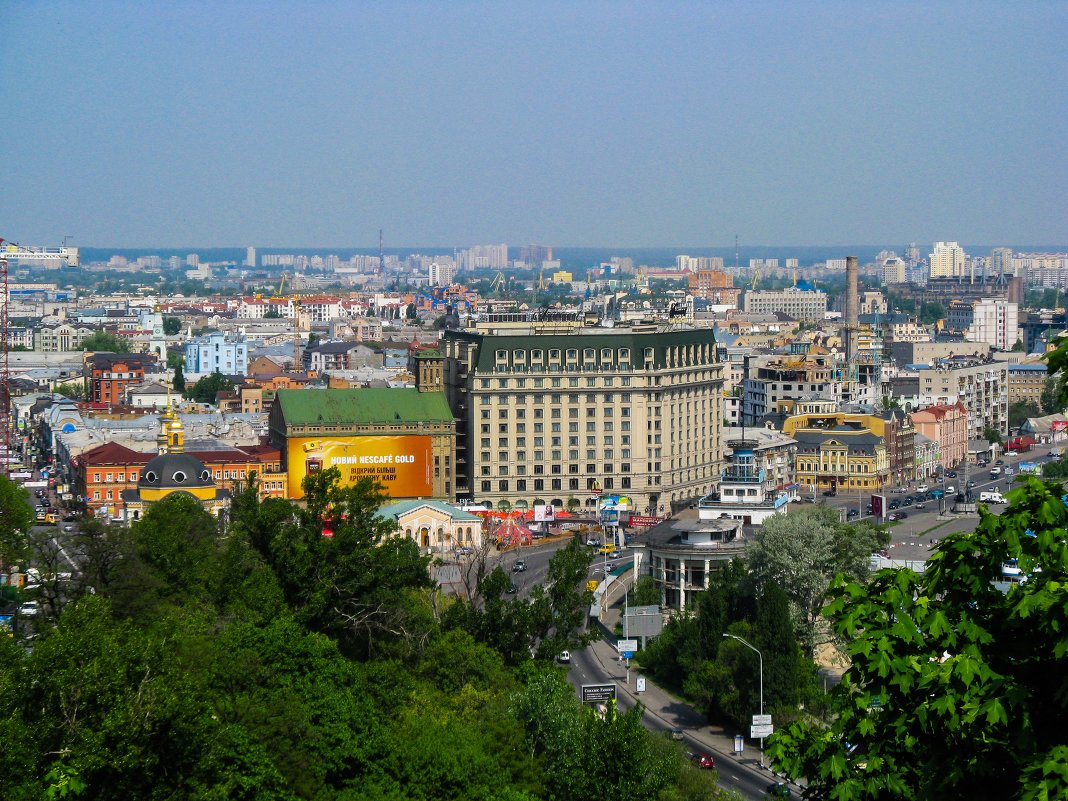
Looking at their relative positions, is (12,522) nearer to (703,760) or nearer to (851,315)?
(703,760)

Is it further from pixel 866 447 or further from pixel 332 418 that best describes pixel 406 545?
pixel 866 447

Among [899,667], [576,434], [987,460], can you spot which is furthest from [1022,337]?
[899,667]

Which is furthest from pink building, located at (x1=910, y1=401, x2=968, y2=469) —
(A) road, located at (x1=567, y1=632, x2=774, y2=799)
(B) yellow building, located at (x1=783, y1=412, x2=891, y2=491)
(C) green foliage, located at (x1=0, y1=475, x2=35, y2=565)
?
(C) green foliage, located at (x1=0, y1=475, x2=35, y2=565)

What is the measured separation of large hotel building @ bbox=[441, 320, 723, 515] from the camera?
8531 centimetres

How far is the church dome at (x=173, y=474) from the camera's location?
245ft

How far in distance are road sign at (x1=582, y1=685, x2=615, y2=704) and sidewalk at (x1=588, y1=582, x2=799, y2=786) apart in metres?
1.43

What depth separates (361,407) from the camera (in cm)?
8544

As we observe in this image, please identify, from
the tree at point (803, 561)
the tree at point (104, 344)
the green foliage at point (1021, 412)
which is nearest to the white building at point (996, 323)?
the green foliage at point (1021, 412)

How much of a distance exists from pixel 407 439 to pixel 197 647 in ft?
179

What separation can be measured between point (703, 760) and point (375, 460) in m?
46.3

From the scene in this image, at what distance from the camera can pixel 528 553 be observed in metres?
74.0

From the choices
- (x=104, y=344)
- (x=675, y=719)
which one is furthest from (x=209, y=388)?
(x=675, y=719)

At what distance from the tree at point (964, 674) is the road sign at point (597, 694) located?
25.0m

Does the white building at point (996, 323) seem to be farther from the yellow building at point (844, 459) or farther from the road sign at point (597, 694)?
the road sign at point (597, 694)
